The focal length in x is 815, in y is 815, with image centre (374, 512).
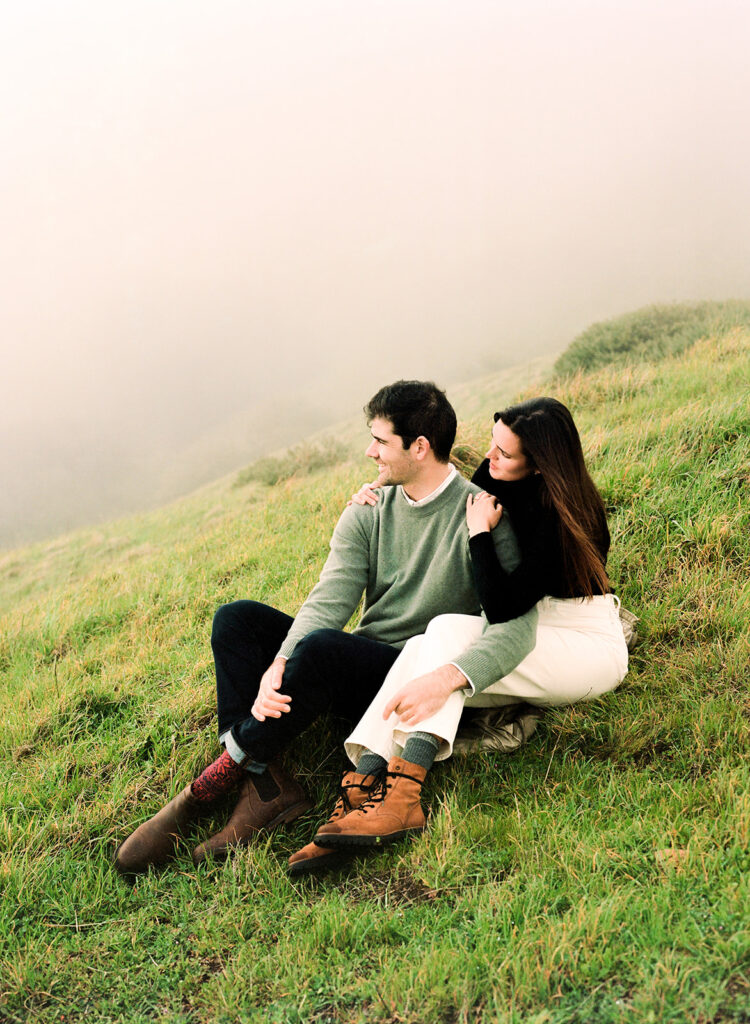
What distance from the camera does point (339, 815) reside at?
306 centimetres

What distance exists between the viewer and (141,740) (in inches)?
158

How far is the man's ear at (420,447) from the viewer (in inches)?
140

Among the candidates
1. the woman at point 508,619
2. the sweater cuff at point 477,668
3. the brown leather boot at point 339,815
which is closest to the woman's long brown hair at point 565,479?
the woman at point 508,619

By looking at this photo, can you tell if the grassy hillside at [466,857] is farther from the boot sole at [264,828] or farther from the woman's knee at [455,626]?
the woman's knee at [455,626]

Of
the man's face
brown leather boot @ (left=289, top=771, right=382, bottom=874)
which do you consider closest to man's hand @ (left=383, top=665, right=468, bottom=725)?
brown leather boot @ (left=289, top=771, right=382, bottom=874)

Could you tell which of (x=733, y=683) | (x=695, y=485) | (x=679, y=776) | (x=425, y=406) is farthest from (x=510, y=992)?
(x=695, y=485)

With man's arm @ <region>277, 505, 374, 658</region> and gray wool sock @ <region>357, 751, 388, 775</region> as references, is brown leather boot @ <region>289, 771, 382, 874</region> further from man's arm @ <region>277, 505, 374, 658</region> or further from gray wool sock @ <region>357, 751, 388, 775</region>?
man's arm @ <region>277, 505, 374, 658</region>

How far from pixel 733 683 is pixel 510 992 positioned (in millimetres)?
1870

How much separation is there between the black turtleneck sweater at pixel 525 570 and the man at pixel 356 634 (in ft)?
0.22

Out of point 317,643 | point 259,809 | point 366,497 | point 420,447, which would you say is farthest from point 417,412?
point 259,809

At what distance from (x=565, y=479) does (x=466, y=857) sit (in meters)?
1.49

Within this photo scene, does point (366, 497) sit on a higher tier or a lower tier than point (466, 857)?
higher

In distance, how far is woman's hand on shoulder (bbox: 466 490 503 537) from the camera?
3299mm

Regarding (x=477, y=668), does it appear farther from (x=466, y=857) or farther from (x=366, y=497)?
(x=366, y=497)
